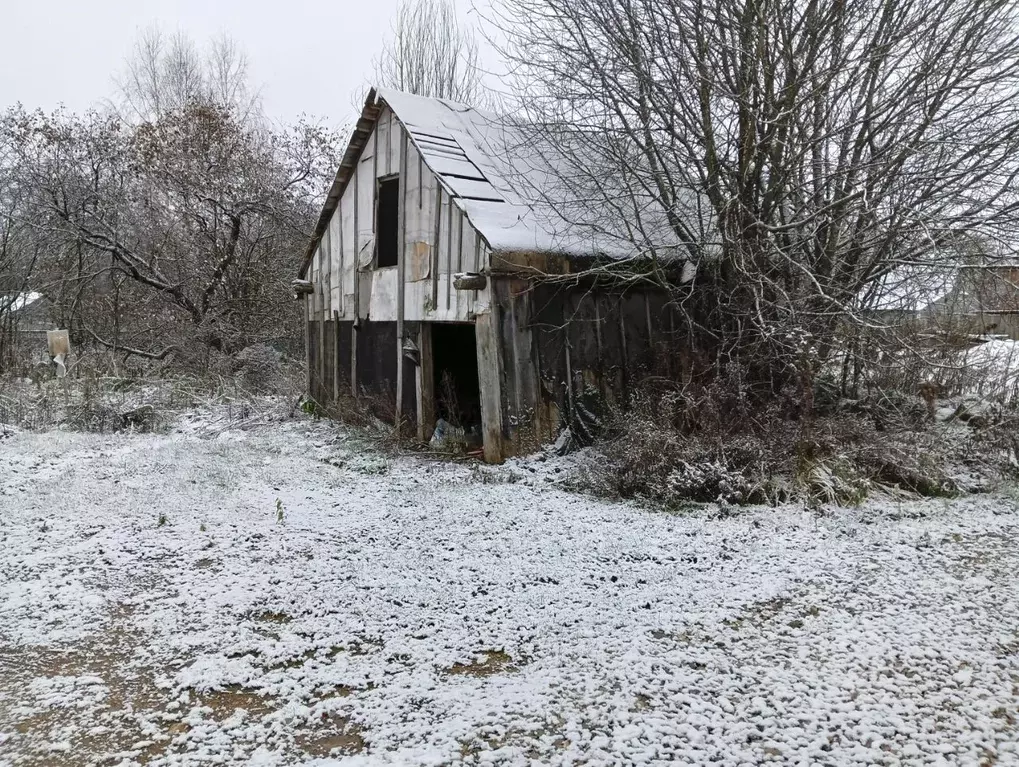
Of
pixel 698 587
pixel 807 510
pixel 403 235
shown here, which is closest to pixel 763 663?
pixel 698 587

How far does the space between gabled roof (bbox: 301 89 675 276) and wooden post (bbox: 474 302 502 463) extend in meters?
0.83

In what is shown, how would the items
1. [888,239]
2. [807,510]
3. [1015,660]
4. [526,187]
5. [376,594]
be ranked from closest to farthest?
[1015,660] → [376,594] → [807,510] → [888,239] → [526,187]

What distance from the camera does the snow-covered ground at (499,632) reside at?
2.95 metres

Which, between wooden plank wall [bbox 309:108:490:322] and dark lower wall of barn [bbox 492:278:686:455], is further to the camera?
wooden plank wall [bbox 309:108:490:322]

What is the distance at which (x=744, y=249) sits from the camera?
7367 millimetres

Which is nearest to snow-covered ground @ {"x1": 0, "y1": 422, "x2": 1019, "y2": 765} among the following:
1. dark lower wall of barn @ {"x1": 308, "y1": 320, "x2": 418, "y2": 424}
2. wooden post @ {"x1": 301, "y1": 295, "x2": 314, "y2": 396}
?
dark lower wall of barn @ {"x1": 308, "y1": 320, "x2": 418, "y2": 424}

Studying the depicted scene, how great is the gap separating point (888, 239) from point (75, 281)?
17767mm

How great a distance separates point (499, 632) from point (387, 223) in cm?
714

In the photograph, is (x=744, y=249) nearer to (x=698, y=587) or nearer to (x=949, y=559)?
(x=949, y=559)

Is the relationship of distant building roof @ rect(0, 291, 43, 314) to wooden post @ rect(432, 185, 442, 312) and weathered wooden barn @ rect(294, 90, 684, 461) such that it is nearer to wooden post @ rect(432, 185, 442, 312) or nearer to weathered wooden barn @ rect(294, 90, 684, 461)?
weathered wooden barn @ rect(294, 90, 684, 461)

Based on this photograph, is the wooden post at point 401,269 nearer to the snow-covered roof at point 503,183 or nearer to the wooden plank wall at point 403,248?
the wooden plank wall at point 403,248

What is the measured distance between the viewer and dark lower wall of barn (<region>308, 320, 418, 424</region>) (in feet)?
30.3

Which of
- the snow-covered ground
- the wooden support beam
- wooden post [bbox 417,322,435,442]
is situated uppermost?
the wooden support beam

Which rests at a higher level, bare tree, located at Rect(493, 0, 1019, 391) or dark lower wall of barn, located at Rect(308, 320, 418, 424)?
bare tree, located at Rect(493, 0, 1019, 391)
